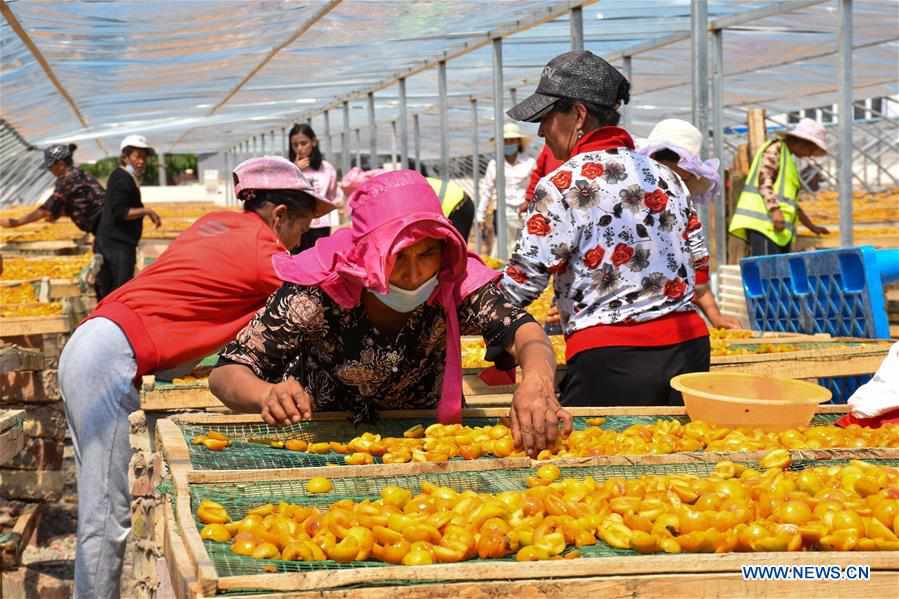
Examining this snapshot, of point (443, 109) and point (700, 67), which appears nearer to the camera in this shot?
point (700, 67)

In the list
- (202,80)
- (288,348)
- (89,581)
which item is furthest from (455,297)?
(202,80)

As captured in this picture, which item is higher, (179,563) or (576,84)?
(576,84)

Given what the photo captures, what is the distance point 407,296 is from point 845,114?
15.8 ft

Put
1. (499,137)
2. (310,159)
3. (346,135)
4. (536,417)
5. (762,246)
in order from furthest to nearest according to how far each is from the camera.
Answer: (346,135), (499,137), (310,159), (762,246), (536,417)

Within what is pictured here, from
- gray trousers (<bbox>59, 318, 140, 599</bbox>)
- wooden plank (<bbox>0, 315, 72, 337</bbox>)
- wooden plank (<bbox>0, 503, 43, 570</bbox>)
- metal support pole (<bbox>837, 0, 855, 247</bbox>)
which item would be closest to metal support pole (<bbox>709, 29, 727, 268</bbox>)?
metal support pole (<bbox>837, 0, 855, 247</bbox>)

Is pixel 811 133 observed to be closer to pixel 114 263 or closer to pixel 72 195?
pixel 114 263

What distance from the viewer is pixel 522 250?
328cm

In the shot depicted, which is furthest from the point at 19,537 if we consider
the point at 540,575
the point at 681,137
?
the point at 540,575

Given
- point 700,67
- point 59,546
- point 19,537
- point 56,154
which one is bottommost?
point 59,546

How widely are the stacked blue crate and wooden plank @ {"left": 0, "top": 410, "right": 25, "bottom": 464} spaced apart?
3.01m

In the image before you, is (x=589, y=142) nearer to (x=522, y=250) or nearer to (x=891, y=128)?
(x=522, y=250)

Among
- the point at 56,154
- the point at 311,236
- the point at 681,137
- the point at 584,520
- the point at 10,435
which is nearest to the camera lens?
the point at 584,520

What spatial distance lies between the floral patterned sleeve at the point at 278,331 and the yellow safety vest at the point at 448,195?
2625mm

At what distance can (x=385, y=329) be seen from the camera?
2.72m
